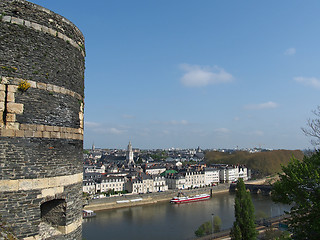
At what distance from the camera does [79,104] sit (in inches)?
260

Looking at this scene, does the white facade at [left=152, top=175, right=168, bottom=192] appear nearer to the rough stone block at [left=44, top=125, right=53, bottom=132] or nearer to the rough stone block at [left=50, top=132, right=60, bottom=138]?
the rough stone block at [left=50, top=132, right=60, bottom=138]

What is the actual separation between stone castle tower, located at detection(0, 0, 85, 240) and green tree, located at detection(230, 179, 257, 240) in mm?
17357

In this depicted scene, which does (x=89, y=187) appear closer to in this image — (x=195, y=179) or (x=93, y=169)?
(x=93, y=169)

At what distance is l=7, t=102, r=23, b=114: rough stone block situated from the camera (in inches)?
200

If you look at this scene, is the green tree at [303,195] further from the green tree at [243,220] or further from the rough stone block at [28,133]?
the green tree at [243,220]

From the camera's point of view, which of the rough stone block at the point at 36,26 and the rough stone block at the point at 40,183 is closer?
the rough stone block at the point at 40,183

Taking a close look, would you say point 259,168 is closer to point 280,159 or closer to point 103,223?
point 280,159

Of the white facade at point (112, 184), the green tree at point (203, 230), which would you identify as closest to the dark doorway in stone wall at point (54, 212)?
the green tree at point (203, 230)

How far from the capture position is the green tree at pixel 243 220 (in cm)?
2078

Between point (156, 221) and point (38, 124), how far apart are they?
30.2m

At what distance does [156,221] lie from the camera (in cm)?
3322

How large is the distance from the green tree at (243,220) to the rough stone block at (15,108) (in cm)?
1926

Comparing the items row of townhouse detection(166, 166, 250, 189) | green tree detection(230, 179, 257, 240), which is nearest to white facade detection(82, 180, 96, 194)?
row of townhouse detection(166, 166, 250, 189)

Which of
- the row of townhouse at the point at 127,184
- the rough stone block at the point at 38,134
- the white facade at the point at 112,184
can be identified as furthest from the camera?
the white facade at the point at 112,184
